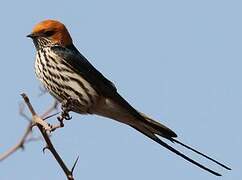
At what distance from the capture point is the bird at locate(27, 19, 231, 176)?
498cm

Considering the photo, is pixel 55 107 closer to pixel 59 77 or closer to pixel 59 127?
pixel 59 127

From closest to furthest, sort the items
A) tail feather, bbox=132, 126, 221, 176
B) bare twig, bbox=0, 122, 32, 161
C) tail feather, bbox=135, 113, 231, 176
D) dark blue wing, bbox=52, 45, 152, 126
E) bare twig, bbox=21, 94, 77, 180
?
bare twig, bbox=0, 122, 32, 161 < bare twig, bbox=21, 94, 77, 180 < tail feather, bbox=132, 126, 221, 176 < tail feather, bbox=135, 113, 231, 176 < dark blue wing, bbox=52, 45, 152, 126

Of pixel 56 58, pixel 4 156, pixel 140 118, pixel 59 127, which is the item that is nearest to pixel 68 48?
pixel 56 58

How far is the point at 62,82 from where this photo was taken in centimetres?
501

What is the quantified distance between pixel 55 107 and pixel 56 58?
2.66 m

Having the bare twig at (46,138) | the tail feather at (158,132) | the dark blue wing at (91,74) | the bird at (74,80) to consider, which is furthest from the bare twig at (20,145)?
the dark blue wing at (91,74)

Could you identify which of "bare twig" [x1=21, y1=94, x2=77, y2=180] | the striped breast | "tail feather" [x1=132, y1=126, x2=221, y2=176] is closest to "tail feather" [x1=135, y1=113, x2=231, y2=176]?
"tail feather" [x1=132, y1=126, x2=221, y2=176]

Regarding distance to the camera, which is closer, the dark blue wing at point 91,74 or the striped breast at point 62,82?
the striped breast at point 62,82

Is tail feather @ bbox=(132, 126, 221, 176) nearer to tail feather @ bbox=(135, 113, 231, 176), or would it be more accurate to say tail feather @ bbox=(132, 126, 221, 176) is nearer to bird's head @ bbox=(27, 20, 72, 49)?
tail feather @ bbox=(135, 113, 231, 176)

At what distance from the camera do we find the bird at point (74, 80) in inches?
196

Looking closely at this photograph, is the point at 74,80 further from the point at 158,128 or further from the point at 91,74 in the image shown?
the point at 158,128

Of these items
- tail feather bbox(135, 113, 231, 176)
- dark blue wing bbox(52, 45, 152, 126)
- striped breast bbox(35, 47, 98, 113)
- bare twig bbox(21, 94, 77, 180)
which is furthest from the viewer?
dark blue wing bbox(52, 45, 152, 126)

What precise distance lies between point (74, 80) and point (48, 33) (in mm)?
546

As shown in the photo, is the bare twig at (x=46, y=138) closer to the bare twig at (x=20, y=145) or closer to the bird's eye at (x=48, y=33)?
the bare twig at (x=20, y=145)
